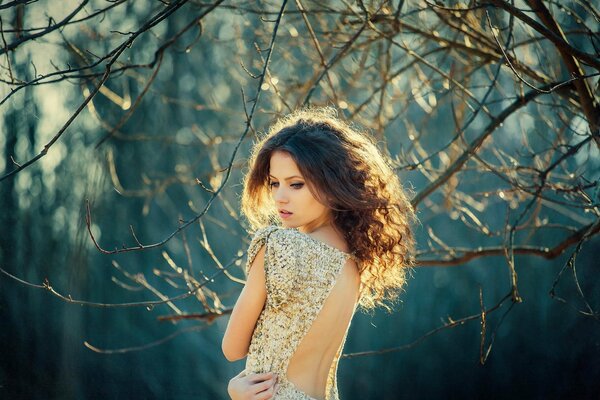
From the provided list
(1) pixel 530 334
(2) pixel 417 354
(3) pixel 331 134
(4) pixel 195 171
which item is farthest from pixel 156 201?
(3) pixel 331 134

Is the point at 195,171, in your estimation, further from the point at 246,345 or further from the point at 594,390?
the point at 246,345

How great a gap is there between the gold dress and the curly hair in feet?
0.53

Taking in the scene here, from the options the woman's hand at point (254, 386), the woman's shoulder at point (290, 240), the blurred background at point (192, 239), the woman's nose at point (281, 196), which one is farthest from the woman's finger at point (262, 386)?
the blurred background at point (192, 239)

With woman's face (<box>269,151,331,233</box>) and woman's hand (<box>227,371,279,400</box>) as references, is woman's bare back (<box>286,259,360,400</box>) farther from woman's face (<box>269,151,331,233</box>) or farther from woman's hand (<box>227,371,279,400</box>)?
woman's face (<box>269,151,331,233</box>)

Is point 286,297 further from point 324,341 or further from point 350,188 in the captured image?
point 350,188

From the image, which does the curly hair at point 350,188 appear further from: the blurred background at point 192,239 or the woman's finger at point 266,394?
the blurred background at point 192,239

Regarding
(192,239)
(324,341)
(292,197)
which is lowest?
(324,341)

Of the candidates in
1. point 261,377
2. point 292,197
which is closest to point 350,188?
point 292,197

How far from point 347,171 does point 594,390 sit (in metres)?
4.20

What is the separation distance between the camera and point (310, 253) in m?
2.03

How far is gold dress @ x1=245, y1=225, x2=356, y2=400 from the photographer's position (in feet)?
6.53

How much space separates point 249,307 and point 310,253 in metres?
0.20

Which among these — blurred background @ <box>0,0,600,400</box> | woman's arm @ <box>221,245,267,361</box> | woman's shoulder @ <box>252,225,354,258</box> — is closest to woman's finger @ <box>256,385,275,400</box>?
woman's arm @ <box>221,245,267,361</box>

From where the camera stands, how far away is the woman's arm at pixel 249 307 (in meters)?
2.02
